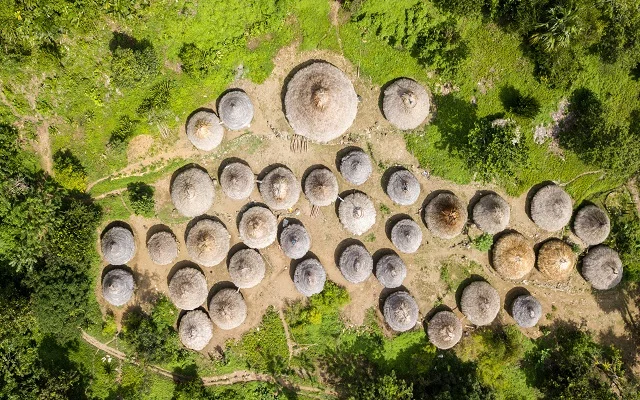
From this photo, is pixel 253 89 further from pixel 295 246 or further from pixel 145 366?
pixel 145 366

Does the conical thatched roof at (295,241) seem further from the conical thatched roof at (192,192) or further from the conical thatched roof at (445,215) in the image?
the conical thatched roof at (445,215)

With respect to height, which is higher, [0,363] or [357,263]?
[357,263]

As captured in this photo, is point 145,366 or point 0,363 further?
point 145,366

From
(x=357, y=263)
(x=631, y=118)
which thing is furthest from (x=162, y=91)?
(x=631, y=118)

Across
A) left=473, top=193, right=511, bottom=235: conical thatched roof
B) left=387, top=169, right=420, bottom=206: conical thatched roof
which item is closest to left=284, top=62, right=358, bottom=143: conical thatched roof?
left=387, top=169, right=420, bottom=206: conical thatched roof

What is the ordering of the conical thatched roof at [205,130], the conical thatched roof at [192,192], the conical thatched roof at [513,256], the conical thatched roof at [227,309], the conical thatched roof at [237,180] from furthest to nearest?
Answer: the conical thatched roof at [513,256]
the conical thatched roof at [227,309]
the conical thatched roof at [237,180]
the conical thatched roof at [192,192]
the conical thatched roof at [205,130]

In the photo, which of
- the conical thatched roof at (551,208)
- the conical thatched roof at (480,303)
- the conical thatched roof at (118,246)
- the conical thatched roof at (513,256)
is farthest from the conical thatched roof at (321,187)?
the conical thatched roof at (551,208)
